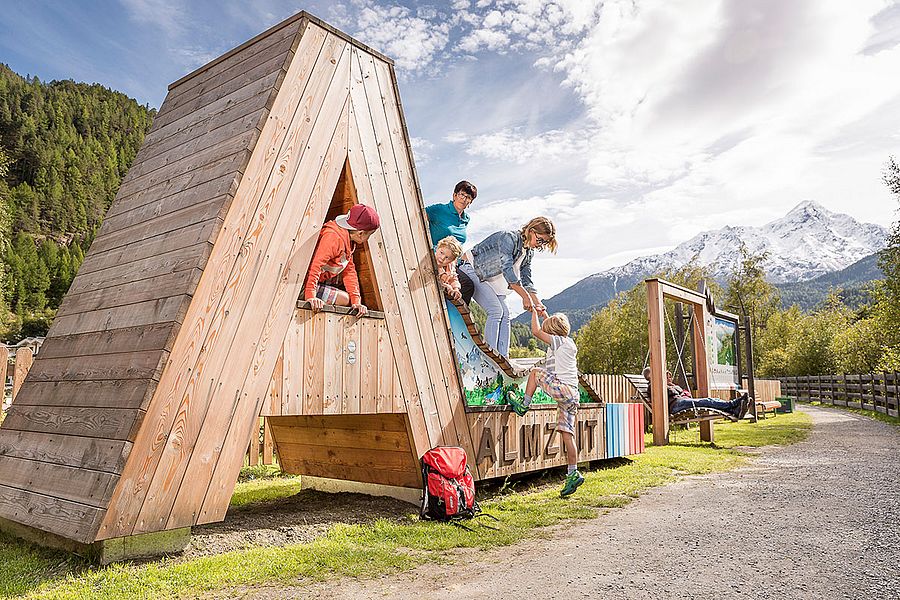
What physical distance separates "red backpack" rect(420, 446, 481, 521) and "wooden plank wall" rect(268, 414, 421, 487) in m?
0.38

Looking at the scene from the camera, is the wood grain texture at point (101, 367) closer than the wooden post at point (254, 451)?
Yes

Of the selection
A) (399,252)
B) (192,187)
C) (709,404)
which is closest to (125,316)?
(192,187)

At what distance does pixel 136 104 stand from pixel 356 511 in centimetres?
13865

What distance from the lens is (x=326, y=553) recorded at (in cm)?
464

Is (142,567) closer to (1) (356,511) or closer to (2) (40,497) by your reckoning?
(2) (40,497)

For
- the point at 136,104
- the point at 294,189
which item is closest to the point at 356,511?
the point at 294,189

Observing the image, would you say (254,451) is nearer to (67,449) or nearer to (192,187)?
(67,449)

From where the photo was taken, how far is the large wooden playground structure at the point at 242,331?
434 cm

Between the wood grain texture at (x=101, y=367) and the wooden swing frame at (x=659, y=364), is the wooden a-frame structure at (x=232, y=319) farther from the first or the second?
the wooden swing frame at (x=659, y=364)

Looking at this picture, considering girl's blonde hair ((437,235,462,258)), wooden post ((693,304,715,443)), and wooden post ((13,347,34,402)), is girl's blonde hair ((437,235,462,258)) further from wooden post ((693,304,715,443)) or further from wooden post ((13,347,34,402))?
wooden post ((693,304,715,443))

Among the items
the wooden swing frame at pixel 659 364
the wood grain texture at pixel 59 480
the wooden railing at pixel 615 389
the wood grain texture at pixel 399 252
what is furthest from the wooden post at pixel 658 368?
the wood grain texture at pixel 59 480

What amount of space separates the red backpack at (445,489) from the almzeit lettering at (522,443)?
858 millimetres

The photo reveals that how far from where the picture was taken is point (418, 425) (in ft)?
20.4

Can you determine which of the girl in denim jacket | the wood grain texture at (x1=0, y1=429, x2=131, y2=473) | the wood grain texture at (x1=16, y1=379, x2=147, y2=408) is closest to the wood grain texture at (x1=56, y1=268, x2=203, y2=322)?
the wood grain texture at (x1=16, y1=379, x2=147, y2=408)
